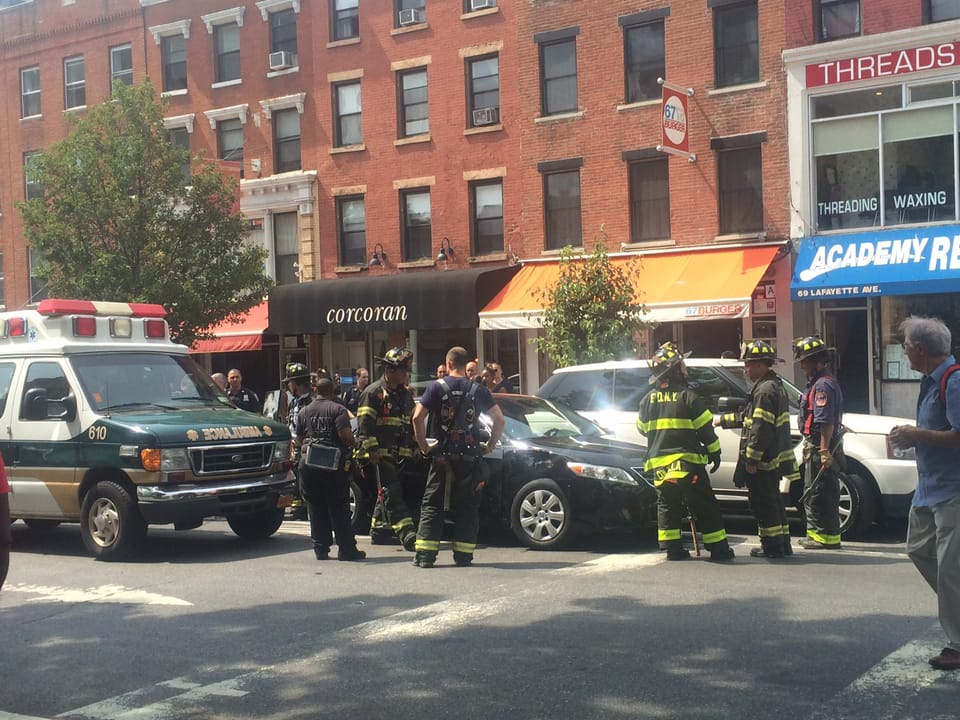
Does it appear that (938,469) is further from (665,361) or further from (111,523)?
(111,523)

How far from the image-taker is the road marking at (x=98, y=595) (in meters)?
8.12

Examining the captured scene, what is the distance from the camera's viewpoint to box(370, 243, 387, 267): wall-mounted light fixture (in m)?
25.7

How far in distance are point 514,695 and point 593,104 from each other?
18.5 metres

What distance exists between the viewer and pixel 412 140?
2519 centimetres

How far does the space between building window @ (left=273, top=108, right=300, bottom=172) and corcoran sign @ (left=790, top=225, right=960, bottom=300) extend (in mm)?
12990

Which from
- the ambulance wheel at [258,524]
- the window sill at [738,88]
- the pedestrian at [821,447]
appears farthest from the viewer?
the window sill at [738,88]

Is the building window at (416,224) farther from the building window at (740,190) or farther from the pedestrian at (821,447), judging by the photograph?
the pedestrian at (821,447)

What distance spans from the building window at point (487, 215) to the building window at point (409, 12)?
403 centimetres

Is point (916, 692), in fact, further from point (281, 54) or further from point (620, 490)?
point (281, 54)

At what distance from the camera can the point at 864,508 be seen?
1011 cm

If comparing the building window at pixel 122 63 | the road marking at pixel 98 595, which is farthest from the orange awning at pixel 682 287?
the building window at pixel 122 63

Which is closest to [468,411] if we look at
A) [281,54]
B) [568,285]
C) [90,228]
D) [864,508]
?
[864,508]

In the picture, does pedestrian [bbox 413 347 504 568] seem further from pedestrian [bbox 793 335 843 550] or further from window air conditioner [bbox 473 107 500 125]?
window air conditioner [bbox 473 107 500 125]

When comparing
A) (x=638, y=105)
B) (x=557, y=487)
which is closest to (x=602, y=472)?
(x=557, y=487)
